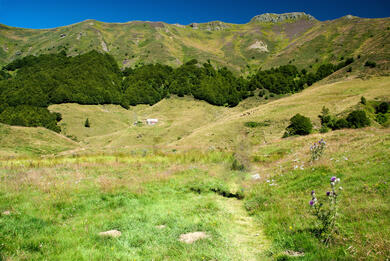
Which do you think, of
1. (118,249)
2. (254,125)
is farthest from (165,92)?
(118,249)

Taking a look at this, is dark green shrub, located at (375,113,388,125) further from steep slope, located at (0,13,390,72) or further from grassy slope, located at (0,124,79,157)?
steep slope, located at (0,13,390,72)

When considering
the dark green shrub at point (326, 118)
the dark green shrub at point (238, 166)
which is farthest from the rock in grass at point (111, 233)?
the dark green shrub at point (326, 118)

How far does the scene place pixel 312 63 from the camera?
341 feet

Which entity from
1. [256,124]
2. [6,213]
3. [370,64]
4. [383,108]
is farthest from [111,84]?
[6,213]

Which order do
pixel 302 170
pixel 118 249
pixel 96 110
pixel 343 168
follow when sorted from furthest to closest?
pixel 96 110, pixel 302 170, pixel 343 168, pixel 118 249

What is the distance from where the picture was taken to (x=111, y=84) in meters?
102

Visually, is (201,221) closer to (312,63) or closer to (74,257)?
(74,257)

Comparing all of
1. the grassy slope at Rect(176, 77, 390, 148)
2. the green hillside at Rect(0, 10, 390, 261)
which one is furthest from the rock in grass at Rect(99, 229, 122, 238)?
the grassy slope at Rect(176, 77, 390, 148)

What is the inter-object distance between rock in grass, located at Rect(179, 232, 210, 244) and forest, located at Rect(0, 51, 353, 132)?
7012cm

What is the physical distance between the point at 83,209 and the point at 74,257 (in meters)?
3.78

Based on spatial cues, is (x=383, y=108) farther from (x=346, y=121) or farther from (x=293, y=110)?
(x=293, y=110)

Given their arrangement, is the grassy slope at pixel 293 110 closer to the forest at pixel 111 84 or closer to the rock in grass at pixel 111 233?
the rock in grass at pixel 111 233

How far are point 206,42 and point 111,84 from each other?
10103 centimetres

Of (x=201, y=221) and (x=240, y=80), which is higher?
(x=240, y=80)
